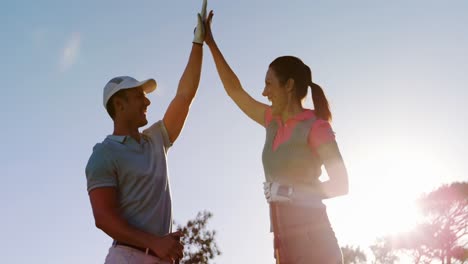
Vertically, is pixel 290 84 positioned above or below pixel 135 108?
above

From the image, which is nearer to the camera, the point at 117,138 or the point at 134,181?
the point at 134,181

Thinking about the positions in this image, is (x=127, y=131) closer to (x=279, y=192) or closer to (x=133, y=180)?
(x=133, y=180)

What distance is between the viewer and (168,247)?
13.4 feet

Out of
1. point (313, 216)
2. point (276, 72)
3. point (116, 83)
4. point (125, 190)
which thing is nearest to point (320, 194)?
point (313, 216)

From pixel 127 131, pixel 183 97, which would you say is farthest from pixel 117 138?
pixel 183 97

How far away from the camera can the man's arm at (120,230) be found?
4043mm

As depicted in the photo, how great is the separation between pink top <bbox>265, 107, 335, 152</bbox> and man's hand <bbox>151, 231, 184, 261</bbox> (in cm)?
113

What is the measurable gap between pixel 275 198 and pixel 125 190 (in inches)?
40.9

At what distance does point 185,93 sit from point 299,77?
2.97ft

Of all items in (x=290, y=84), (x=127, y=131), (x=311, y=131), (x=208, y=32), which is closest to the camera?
(x=127, y=131)

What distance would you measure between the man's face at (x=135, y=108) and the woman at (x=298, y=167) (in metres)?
0.98

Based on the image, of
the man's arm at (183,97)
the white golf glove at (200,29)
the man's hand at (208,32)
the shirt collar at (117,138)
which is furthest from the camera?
the man's hand at (208,32)

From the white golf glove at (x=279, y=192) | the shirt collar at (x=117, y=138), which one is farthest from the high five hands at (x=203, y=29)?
the white golf glove at (x=279, y=192)

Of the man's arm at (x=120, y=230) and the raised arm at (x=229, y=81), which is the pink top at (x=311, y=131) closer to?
the raised arm at (x=229, y=81)
